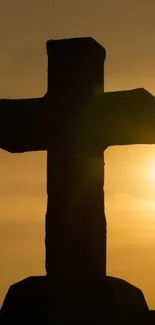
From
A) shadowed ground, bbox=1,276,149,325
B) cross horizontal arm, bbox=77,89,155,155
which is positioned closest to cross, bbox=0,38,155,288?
cross horizontal arm, bbox=77,89,155,155

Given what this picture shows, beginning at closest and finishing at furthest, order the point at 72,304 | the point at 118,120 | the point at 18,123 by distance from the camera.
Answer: the point at 72,304 < the point at 118,120 < the point at 18,123

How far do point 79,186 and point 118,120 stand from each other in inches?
24.8

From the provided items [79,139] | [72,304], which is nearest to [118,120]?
[79,139]

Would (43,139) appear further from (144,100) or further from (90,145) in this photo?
(144,100)

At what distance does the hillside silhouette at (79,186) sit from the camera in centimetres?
536

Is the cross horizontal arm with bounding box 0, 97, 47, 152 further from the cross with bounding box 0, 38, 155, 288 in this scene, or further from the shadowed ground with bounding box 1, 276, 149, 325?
the shadowed ground with bounding box 1, 276, 149, 325

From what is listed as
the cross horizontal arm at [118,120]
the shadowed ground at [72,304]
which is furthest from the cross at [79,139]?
the shadowed ground at [72,304]

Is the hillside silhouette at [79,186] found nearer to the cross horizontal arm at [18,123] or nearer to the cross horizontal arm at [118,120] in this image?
the cross horizontal arm at [118,120]

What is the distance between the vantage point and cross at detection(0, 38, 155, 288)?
5.39 m

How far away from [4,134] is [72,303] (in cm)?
161

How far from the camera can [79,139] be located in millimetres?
5562

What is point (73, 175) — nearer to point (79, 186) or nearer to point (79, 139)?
point (79, 186)

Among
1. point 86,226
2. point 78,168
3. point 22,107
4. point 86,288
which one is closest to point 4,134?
point 22,107

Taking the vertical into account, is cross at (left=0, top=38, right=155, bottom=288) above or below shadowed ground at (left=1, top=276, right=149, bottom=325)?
above
